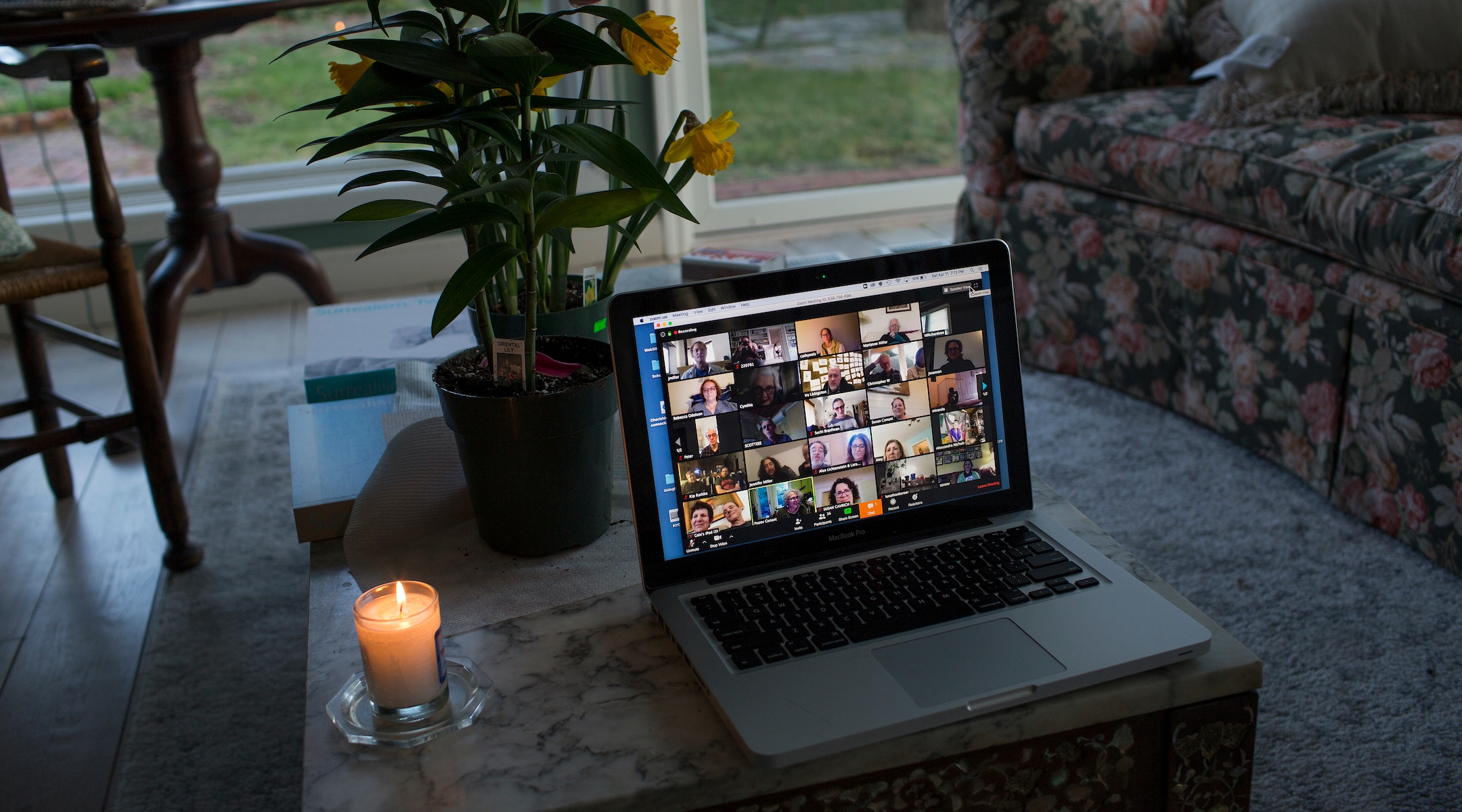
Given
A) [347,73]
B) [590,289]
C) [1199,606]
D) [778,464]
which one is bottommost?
[1199,606]

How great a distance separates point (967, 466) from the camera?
79 cm

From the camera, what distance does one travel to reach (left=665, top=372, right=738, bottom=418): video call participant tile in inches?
29.0

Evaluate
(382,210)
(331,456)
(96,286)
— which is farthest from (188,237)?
(382,210)

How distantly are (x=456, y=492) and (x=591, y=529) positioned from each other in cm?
13

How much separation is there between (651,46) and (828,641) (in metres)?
0.43

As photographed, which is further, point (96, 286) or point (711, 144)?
point (96, 286)

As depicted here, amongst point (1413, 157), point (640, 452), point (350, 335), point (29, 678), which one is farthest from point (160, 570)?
point (1413, 157)

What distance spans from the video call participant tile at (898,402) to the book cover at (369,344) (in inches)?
19.1

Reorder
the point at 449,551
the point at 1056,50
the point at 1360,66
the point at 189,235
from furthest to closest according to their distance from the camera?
the point at 189,235 → the point at 1056,50 → the point at 1360,66 → the point at 449,551

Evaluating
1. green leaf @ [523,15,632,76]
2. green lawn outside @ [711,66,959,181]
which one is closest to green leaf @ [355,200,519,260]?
green leaf @ [523,15,632,76]

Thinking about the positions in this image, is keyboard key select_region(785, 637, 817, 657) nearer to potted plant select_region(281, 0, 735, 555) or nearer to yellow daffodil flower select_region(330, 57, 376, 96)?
potted plant select_region(281, 0, 735, 555)

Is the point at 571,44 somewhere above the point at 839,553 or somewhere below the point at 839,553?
above

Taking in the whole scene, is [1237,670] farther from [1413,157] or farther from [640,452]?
[1413,157]

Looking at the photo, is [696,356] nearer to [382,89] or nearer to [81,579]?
[382,89]
